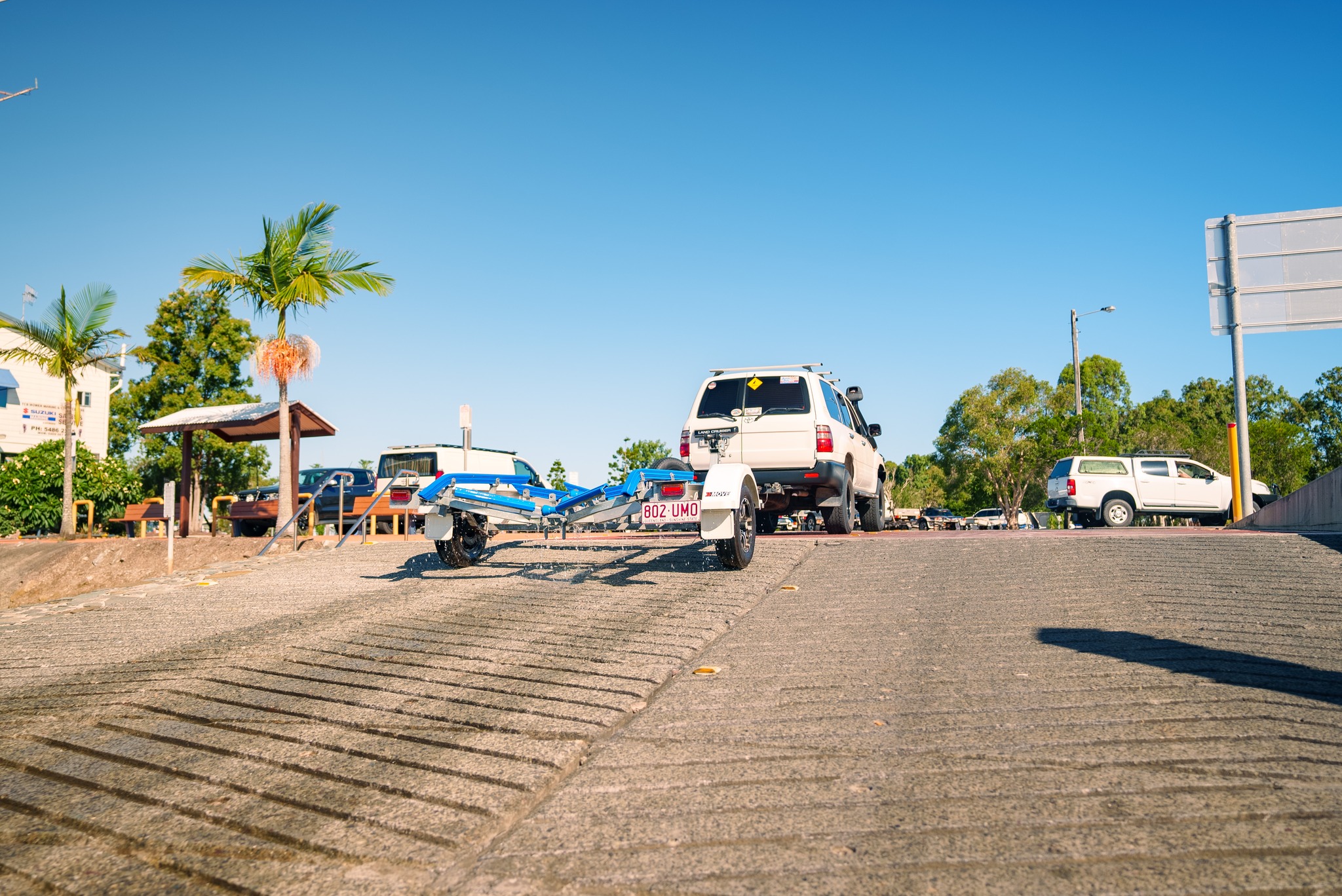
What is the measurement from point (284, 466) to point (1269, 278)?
64.4 feet

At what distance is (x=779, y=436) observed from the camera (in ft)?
37.1

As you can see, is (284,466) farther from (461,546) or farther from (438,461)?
(461,546)

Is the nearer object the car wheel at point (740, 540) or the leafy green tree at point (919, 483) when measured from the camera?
the car wheel at point (740, 540)

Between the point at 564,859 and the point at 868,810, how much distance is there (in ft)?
3.56

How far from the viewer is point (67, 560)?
1659 cm

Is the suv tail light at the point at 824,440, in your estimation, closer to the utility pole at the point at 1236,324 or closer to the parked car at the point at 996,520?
the utility pole at the point at 1236,324

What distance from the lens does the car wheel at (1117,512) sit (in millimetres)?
23172

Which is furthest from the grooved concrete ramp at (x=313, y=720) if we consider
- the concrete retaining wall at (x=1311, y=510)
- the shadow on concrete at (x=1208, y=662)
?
the concrete retaining wall at (x=1311, y=510)

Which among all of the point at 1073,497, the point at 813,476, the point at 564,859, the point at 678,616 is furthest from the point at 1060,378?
the point at 564,859

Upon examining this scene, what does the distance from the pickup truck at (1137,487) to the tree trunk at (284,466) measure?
59.4ft

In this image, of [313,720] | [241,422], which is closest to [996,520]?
[241,422]

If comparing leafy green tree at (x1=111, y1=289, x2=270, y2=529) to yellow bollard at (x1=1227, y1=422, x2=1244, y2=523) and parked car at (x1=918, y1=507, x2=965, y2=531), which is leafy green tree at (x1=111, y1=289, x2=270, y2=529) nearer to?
parked car at (x1=918, y1=507, x2=965, y2=531)

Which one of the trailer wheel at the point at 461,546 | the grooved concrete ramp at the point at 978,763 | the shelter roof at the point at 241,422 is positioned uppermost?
the shelter roof at the point at 241,422

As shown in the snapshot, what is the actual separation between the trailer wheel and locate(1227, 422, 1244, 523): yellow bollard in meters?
15.7
